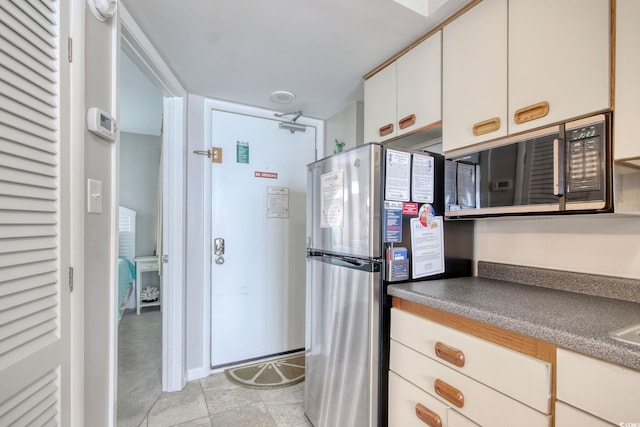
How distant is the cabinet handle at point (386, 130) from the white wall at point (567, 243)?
0.72 metres

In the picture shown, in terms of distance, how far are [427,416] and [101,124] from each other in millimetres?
1655

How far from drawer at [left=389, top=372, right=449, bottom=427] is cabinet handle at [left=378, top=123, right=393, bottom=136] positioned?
1.28 metres

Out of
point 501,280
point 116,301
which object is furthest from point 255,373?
point 501,280

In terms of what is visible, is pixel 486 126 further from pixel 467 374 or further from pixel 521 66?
pixel 467 374

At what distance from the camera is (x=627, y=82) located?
0.90 m

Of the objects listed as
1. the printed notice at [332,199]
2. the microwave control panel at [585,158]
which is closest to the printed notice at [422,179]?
the printed notice at [332,199]

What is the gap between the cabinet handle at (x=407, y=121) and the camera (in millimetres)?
1596

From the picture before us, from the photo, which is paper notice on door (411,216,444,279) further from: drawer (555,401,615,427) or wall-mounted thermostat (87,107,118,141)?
wall-mounted thermostat (87,107,118,141)

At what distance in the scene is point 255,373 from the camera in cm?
234

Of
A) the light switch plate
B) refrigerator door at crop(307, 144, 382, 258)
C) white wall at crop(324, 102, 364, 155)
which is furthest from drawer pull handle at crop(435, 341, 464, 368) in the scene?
white wall at crop(324, 102, 364, 155)

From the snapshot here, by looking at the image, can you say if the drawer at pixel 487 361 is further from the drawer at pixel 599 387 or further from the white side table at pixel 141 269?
the white side table at pixel 141 269

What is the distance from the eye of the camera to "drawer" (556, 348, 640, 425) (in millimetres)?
659

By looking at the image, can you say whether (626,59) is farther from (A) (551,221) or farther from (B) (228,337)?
(B) (228,337)

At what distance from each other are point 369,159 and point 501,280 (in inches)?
36.6
